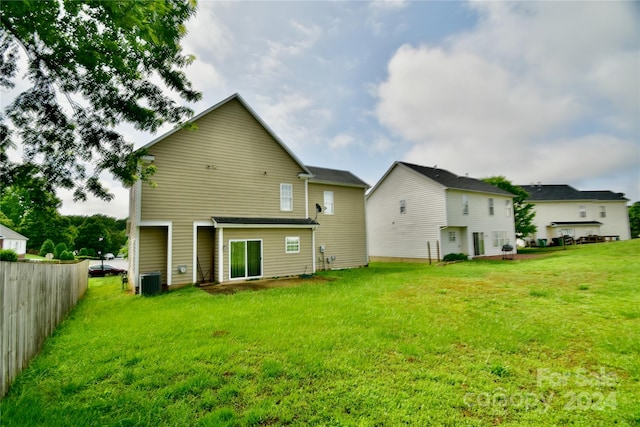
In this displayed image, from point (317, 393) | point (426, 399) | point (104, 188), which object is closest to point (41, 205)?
point (104, 188)

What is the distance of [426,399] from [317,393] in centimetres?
128

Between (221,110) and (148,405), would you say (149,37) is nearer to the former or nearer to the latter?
(148,405)

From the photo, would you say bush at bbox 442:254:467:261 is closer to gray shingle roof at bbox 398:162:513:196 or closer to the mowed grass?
gray shingle roof at bbox 398:162:513:196

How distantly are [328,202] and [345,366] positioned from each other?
13.9 m

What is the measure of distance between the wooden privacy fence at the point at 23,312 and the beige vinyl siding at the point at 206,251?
6.78 metres

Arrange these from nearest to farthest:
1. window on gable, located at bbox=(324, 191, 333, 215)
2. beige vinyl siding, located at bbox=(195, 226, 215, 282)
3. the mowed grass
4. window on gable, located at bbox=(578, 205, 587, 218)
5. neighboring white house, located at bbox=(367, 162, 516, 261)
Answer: the mowed grass, beige vinyl siding, located at bbox=(195, 226, 215, 282), window on gable, located at bbox=(324, 191, 333, 215), neighboring white house, located at bbox=(367, 162, 516, 261), window on gable, located at bbox=(578, 205, 587, 218)

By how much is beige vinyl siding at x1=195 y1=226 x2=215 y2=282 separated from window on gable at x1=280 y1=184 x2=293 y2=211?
3.87 metres

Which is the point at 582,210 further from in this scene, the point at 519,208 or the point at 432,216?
the point at 432,216

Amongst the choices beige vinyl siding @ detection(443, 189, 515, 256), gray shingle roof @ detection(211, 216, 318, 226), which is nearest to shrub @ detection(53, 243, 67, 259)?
gray shingle roof @ detection(211, 216, 318, 226)

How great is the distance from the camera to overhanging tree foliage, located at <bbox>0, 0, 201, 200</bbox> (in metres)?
3.99

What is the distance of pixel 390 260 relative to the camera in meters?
25.0

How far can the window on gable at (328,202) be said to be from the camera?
1752 cm

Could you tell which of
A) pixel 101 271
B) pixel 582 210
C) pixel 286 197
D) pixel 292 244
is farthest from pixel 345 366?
pixel 582 210

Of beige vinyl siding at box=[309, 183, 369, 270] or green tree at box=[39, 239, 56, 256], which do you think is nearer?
beige vinyl siding at box=[309, 183, 369, 270]
